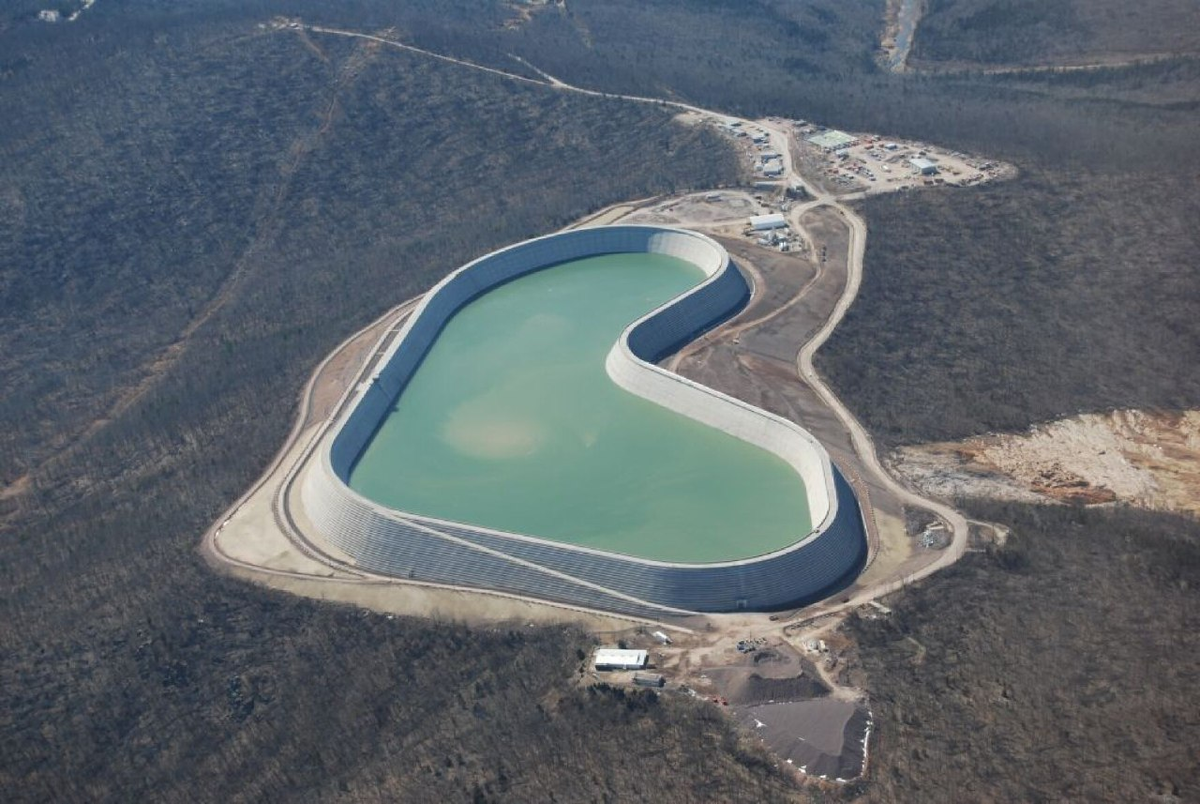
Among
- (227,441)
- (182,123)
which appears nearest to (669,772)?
(227,441)

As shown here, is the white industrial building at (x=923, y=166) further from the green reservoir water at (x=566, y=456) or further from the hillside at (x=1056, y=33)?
the hillside at (x=1056, y=33)

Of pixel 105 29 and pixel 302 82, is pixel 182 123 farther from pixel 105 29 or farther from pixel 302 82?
pixel 105 29

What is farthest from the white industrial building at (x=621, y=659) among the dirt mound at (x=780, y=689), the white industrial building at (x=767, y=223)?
the white industrial building at (x=767, y=223)

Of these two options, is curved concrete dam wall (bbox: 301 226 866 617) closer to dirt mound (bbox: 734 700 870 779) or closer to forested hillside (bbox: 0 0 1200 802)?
forested hillside (bbox: 0 0 1200 802)

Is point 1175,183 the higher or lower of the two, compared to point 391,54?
lower

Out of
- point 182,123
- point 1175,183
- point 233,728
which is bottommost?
point 233,728
